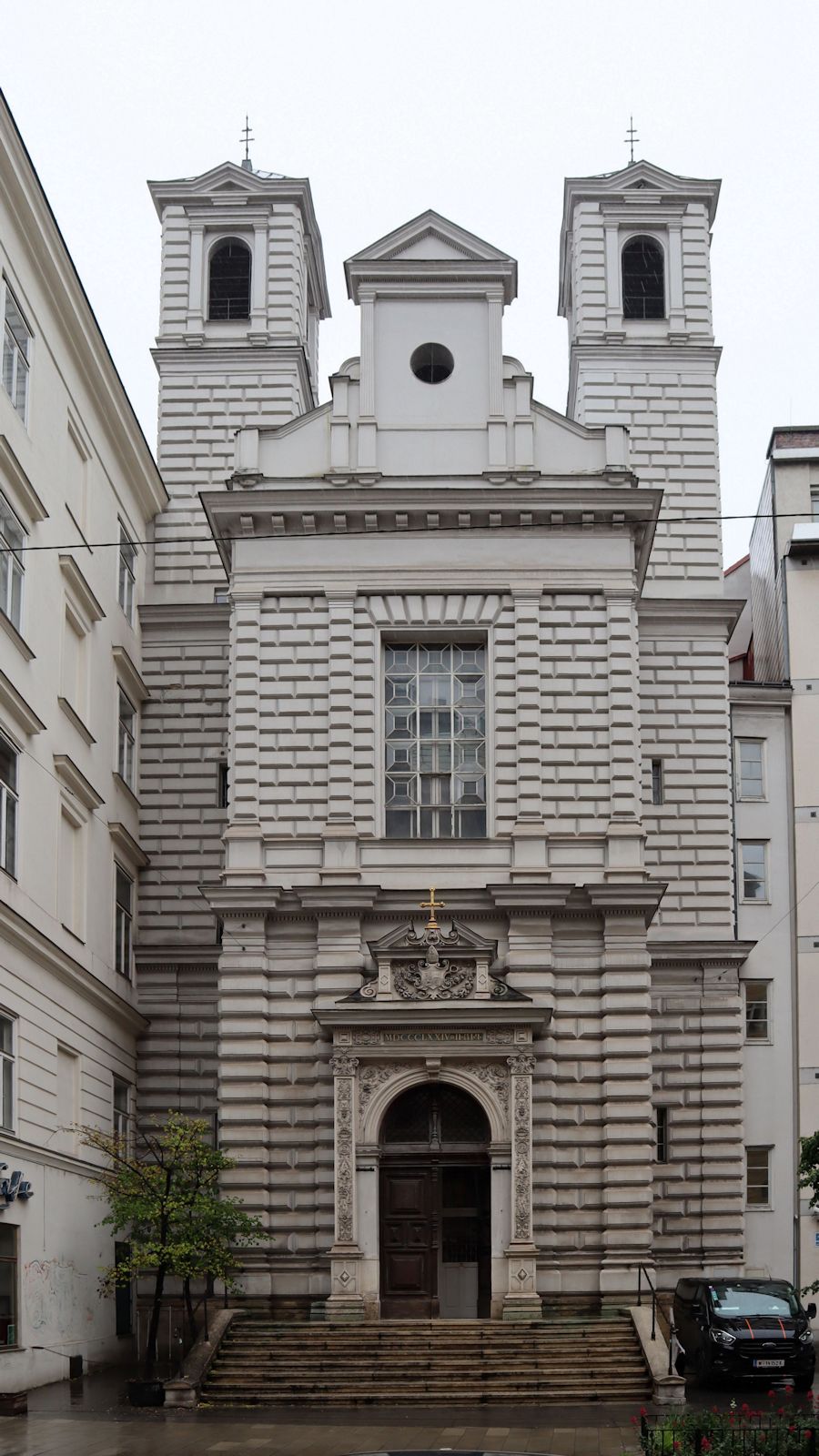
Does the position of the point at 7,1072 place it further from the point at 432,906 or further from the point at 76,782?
the point at 432,906

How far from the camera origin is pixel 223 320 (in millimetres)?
51125

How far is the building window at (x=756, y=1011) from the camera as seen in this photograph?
47.4m

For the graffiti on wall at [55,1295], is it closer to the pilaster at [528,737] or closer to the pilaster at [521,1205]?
the pilaster at [521,1205]

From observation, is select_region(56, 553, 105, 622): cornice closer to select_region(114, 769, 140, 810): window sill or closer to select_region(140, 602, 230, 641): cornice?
select_region(114, 769, 140, 810): window sill

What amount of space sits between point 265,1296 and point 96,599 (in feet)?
47.5

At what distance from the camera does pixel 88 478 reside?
4188 centimetres

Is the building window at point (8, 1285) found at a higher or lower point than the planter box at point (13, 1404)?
higher

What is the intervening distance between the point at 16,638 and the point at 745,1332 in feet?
56.6

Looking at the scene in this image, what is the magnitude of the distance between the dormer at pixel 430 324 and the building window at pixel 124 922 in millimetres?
11879

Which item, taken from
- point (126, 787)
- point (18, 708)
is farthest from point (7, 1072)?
point (126, 787)

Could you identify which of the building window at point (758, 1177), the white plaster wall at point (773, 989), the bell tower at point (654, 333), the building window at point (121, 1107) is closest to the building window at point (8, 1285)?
the building window at point (121, 1107)

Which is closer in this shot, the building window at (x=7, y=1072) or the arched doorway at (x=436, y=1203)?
the building window at (x=7, y=1072)

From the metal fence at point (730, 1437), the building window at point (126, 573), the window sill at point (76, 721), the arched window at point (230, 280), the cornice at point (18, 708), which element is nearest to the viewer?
the metal fence at point (730, 1437)

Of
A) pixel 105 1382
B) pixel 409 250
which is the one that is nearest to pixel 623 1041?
pixel 105 1382
